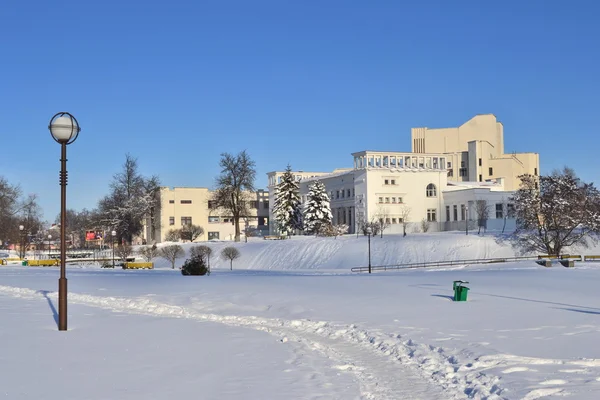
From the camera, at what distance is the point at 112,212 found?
278 ft

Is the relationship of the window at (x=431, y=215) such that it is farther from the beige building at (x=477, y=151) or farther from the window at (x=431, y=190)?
the beige building at (x=477, y=151)

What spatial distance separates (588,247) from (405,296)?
44840mm

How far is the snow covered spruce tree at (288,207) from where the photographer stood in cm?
8862

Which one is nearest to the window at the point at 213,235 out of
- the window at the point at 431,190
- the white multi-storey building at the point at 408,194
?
Result: the white multi-storey building at the point at 408,194

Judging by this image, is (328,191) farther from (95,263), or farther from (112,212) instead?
(95,263)

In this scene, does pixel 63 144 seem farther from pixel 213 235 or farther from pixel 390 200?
pixel 213 235

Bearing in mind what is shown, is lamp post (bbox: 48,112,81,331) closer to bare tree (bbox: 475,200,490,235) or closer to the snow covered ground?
the snow covered ground

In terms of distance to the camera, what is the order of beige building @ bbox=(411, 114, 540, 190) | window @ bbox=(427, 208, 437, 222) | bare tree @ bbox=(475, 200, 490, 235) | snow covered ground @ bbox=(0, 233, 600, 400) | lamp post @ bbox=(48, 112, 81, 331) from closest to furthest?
snow covered ground @ bbox=(0, 233, 600, 400) < lamp post @ bbox=(48, 112, 81, 331) < bare tree @ bbox=(475, 200, 490, 235) < window @ bbox=(427, 208, 437, 222) < beige building @ bbox=(411, 114, 540, 190)

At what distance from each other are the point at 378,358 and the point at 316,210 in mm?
73963

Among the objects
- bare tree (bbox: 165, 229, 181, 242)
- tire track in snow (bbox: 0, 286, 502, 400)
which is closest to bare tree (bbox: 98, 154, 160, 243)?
bare tree (bbox: 165, 229, 181, 242)

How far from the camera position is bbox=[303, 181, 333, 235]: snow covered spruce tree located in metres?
85.2

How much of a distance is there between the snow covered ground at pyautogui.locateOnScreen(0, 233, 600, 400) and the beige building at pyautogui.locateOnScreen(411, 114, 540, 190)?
275 ft

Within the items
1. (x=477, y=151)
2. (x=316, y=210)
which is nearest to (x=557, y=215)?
(x=316, y=210)

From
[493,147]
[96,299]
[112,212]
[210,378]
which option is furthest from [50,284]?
[493,147]
